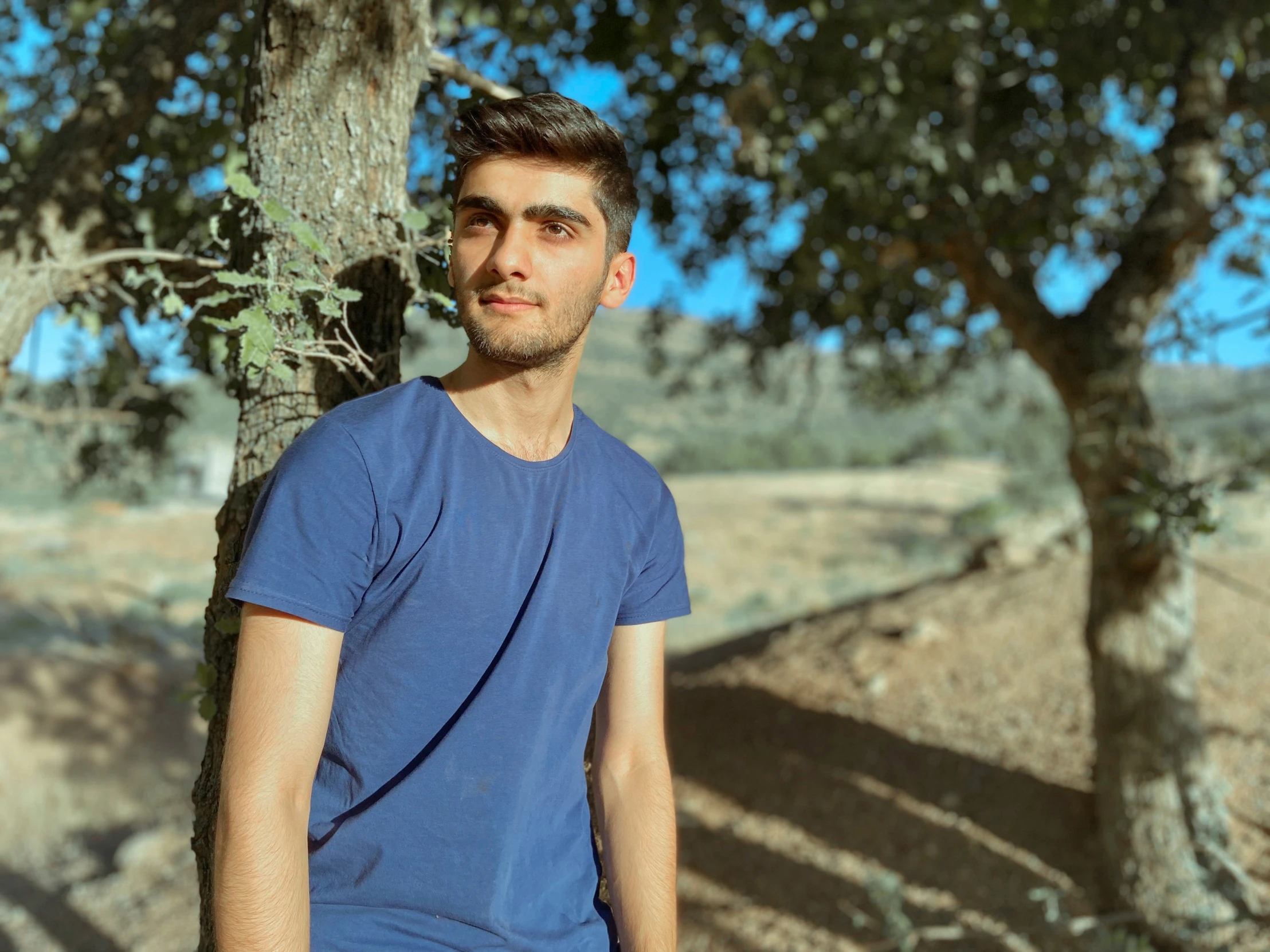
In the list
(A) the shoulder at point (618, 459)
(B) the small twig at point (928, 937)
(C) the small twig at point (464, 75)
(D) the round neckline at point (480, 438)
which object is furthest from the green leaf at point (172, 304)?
(B) the small twig at point (928, 937)

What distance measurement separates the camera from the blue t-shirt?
1.46 m

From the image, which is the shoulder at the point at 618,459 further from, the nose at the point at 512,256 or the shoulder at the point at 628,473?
the nose at the point at 512,256

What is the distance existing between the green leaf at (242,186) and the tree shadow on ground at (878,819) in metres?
4.01

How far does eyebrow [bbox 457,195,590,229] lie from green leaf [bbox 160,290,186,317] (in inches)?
42.1

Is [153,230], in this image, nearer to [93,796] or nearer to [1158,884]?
[1158,884]

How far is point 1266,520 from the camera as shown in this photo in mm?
13008

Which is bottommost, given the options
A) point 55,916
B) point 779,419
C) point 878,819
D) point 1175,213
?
point 55,916

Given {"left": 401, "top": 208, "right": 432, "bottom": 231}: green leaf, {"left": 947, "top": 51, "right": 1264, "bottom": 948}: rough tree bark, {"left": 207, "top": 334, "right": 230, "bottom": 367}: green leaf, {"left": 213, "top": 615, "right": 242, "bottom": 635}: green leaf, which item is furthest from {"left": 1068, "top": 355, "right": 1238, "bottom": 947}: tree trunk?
{"left": 213, "top": 615, "right": 242, "bottom": 635}: green leaf

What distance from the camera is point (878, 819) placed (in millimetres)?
5562

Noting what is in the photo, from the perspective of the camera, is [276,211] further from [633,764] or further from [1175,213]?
[1175,213]

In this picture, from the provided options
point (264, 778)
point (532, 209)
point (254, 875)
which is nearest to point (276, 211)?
point (532, 209)

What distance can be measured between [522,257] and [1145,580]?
4250 millimetres

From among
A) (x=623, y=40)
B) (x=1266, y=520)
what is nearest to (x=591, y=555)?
(x=623, y=40)

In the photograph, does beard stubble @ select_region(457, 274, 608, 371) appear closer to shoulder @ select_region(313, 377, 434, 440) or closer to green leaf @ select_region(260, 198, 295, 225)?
shoulder @ select_region(313, 377, 434, 440)
